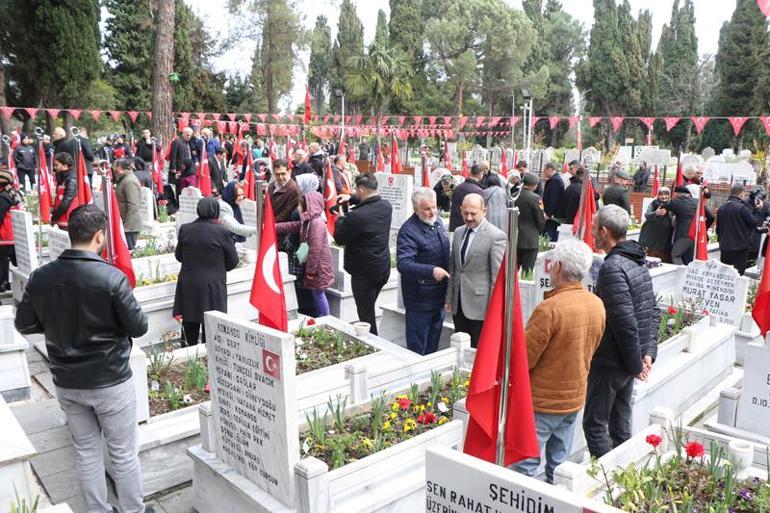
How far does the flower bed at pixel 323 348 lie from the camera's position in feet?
19.7

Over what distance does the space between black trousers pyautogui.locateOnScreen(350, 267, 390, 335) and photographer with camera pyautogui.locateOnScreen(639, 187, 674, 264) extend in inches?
190

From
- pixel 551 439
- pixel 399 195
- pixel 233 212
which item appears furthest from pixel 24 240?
pixel 551 439

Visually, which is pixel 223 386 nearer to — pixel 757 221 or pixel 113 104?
pixel 757 221

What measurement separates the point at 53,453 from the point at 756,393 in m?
5.46

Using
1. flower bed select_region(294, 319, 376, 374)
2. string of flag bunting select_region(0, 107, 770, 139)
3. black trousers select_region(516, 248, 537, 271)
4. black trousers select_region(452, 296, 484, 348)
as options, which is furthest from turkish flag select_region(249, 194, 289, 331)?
string of flag bunting select_region(0, 107, 770, 139)

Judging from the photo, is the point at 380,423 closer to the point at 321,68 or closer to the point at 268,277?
the point at 268,277

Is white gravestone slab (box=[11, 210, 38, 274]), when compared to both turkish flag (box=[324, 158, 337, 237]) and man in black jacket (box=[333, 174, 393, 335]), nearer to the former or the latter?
man in black jacket (box=[333, 174, 393, 335])

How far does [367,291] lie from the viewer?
269 inches

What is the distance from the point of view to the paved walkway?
14.8 ft

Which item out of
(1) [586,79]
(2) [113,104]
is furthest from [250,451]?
(1) [586,79]

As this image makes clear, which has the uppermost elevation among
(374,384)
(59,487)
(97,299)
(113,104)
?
(113,104)

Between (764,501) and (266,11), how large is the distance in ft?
146

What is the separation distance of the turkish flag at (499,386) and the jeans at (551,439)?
57cm

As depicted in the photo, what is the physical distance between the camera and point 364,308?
6.93 meters
